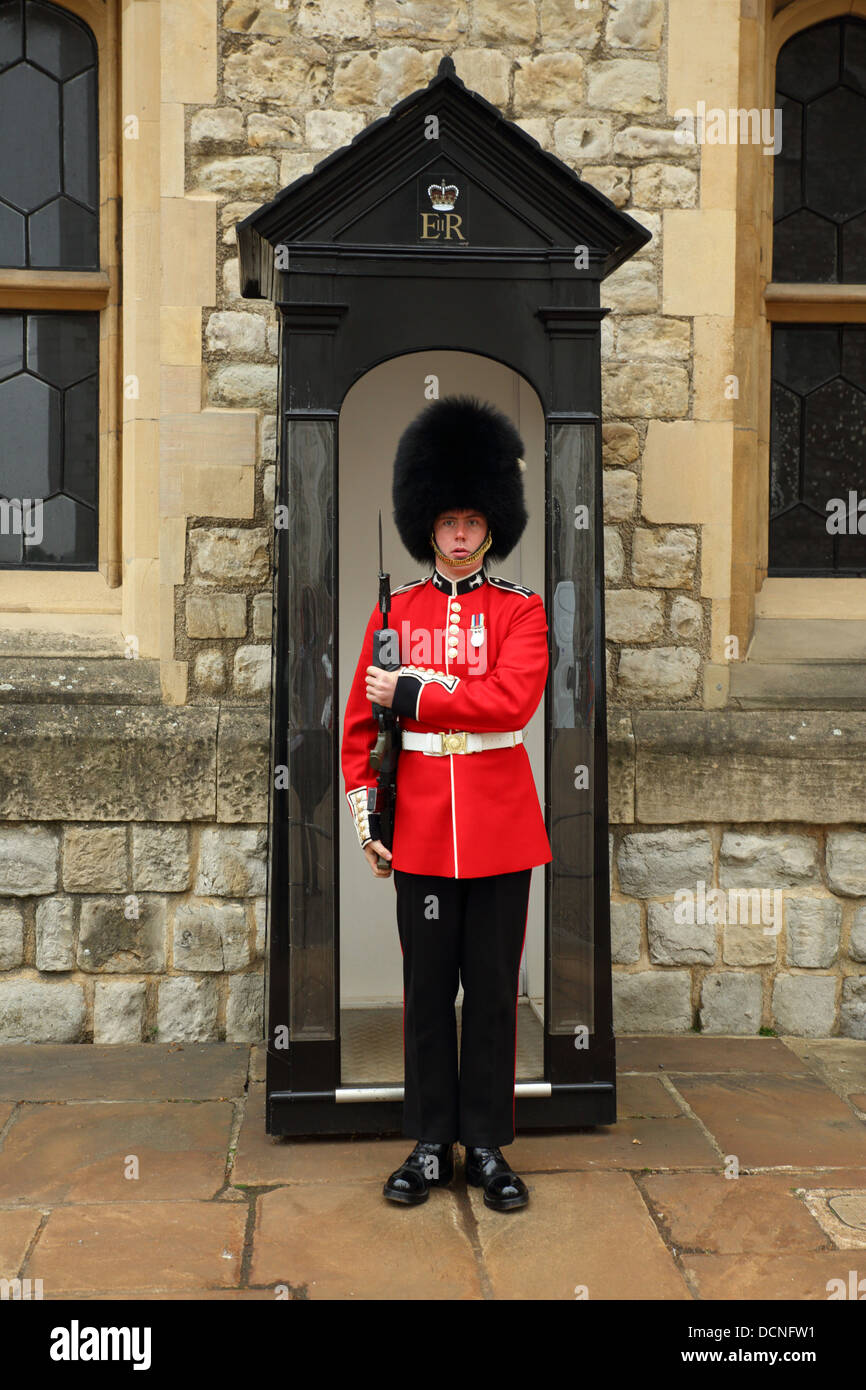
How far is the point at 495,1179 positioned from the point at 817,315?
300 cm

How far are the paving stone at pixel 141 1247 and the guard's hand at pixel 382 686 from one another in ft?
3.74

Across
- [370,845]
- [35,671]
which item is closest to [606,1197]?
[370,845]

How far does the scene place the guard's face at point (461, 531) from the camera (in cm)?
280

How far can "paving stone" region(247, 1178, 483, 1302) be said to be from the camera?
240 cm

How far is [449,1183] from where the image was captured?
2.86m

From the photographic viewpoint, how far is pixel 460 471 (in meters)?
2.77

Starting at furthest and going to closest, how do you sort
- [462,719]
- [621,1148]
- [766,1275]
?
[621,1148] < [462,719] < [766,1275]

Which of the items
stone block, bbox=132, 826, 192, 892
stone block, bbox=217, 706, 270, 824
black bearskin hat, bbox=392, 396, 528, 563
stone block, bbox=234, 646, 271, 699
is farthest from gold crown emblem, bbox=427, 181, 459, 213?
stone block, bbox=132, 826, 192, 892

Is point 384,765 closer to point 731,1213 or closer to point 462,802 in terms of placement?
point 462,802

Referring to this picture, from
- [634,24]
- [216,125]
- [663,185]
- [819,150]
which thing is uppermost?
[634,24]

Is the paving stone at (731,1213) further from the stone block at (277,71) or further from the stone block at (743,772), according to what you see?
the stone block at (277,71)

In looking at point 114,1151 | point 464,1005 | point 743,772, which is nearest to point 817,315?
point 743,772

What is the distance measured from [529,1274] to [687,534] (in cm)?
233

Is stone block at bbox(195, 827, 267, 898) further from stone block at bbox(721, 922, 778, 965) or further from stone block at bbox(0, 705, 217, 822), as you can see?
stone block at bbox(721, 922, 778, 965)
